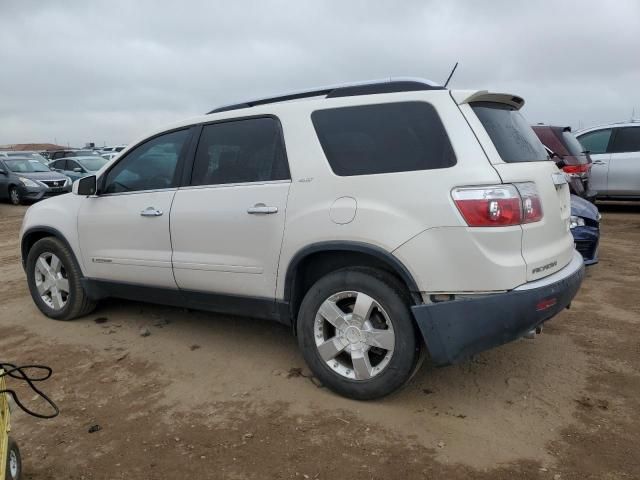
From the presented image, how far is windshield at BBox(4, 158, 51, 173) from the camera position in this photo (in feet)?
56.8

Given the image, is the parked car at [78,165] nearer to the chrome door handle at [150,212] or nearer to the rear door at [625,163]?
the rear door at [625,163]

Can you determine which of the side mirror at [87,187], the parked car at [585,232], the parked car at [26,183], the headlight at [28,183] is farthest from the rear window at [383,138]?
the headlight at [28,183]

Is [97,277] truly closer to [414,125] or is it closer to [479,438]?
[414,125]

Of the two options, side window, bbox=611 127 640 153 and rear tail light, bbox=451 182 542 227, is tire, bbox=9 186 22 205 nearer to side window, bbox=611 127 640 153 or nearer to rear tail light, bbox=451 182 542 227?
side window, bbox=611 127 640 153

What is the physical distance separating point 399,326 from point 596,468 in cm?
117

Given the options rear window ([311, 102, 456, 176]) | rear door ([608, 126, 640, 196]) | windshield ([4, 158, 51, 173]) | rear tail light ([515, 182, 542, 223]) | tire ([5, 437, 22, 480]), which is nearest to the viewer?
tire ([5, 437, 22, 480])

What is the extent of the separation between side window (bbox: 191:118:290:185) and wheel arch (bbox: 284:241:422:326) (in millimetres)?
547

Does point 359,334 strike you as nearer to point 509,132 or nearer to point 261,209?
Result: point 261,209

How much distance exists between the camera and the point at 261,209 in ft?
11.7

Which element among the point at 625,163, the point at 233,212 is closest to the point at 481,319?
the point at 233,212

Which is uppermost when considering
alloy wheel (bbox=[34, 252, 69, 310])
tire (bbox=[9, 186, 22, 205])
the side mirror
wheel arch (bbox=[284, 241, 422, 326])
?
the side mirror

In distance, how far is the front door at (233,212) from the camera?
3.58m

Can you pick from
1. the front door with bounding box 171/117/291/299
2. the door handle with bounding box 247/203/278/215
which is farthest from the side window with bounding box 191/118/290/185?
the door handle with bounding box 247/203/278/215

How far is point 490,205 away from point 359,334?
1.06m
